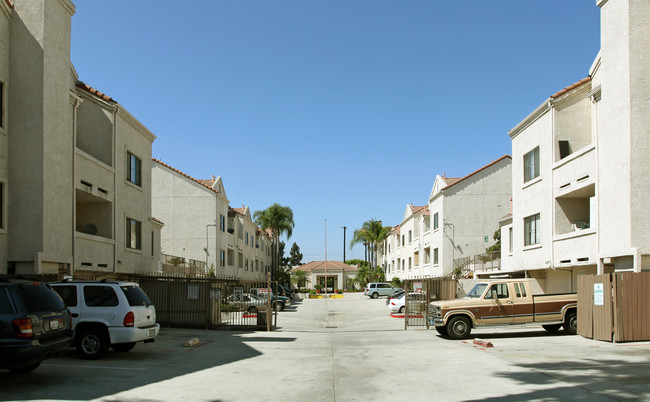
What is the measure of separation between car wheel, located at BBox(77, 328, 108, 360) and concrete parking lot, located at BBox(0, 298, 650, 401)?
0.74 feet

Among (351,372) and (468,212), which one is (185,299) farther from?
(468,212)

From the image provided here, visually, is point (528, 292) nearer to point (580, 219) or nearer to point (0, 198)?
point (580, 219)

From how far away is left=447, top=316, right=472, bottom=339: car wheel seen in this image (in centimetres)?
1902

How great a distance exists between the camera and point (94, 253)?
2031 centimetres

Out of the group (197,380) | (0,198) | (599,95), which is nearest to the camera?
(197,380)

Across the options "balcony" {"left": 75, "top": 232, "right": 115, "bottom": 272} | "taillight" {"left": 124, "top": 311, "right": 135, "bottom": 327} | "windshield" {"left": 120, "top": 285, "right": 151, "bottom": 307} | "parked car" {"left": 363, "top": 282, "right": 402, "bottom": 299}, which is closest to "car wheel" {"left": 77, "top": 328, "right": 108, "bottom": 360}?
"taillight" {"left": 124, "top": 311, "right": 135, "bottom": 327}

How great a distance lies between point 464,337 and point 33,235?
45.5 feet

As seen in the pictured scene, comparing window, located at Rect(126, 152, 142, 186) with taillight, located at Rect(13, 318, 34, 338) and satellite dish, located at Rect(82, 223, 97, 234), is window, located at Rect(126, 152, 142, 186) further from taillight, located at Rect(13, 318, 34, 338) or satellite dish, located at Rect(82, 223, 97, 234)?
taillight, located at Rect(13, 318, 34, 338)

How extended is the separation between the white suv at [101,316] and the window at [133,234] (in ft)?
34.8

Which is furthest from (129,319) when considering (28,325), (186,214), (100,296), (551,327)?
(186,214)

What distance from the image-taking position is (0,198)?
622 inches

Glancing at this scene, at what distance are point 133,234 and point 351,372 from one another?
1593 centimetres

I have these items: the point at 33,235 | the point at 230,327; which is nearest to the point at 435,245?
the point at 230,327

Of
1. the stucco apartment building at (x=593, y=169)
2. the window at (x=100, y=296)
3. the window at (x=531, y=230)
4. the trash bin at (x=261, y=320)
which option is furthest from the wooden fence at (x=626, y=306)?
the window at (x=100, y=296)
